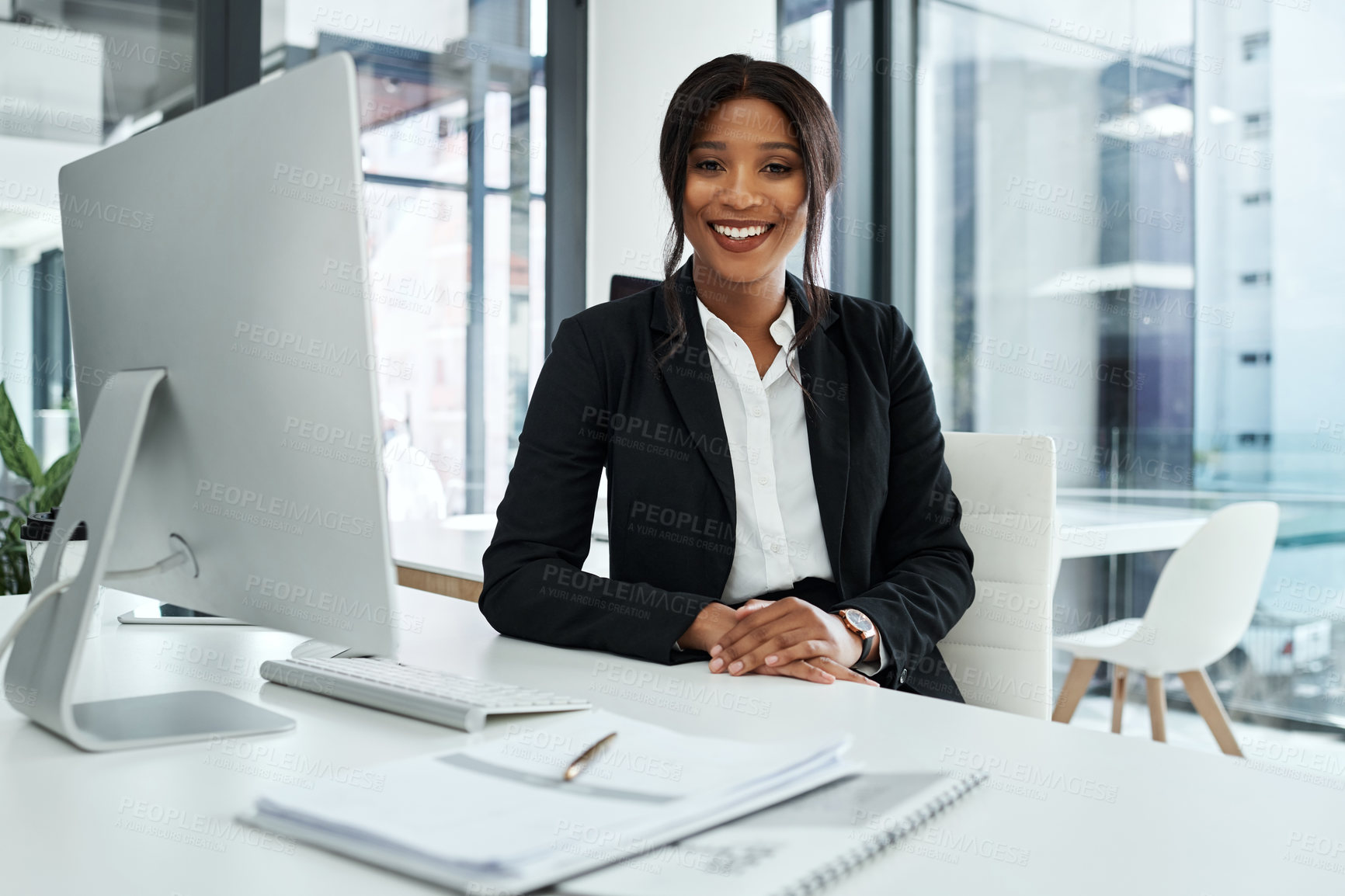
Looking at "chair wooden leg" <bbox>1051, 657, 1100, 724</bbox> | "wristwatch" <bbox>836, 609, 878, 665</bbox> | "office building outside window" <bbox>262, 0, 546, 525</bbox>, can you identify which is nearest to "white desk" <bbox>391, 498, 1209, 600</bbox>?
"chair wooden leg" <bbox>1051, 657, 1100, 724</bbox>

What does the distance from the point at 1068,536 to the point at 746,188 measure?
1557 millimetres

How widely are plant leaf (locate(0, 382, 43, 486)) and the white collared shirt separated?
1.74 m

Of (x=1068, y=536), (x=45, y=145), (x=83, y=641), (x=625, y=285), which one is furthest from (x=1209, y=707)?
(x=45, y=145)

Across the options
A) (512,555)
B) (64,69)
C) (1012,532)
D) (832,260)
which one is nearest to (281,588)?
(512,555)

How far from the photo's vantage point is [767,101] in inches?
54.5

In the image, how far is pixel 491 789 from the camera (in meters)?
0.59

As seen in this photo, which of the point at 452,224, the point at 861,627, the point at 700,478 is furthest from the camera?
the point at 452,224

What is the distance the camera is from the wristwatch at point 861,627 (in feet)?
3.62

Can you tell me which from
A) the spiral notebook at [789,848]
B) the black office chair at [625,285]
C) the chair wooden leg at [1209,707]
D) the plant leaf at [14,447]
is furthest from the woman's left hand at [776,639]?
the chair wooden leg at [1209,707]

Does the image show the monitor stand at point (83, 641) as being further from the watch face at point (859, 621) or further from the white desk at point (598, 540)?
the white desk at point (598, 540)

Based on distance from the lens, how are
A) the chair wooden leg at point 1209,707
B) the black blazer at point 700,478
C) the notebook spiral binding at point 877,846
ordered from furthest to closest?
the chair wooden leg at point 1209,707 < the black blazer at point 700,478 < the notebook spiral binding at point 877,846

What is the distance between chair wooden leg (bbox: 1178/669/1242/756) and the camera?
105 inches

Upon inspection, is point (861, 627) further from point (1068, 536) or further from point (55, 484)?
point (55, 484)

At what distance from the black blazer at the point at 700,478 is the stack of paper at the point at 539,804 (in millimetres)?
506
